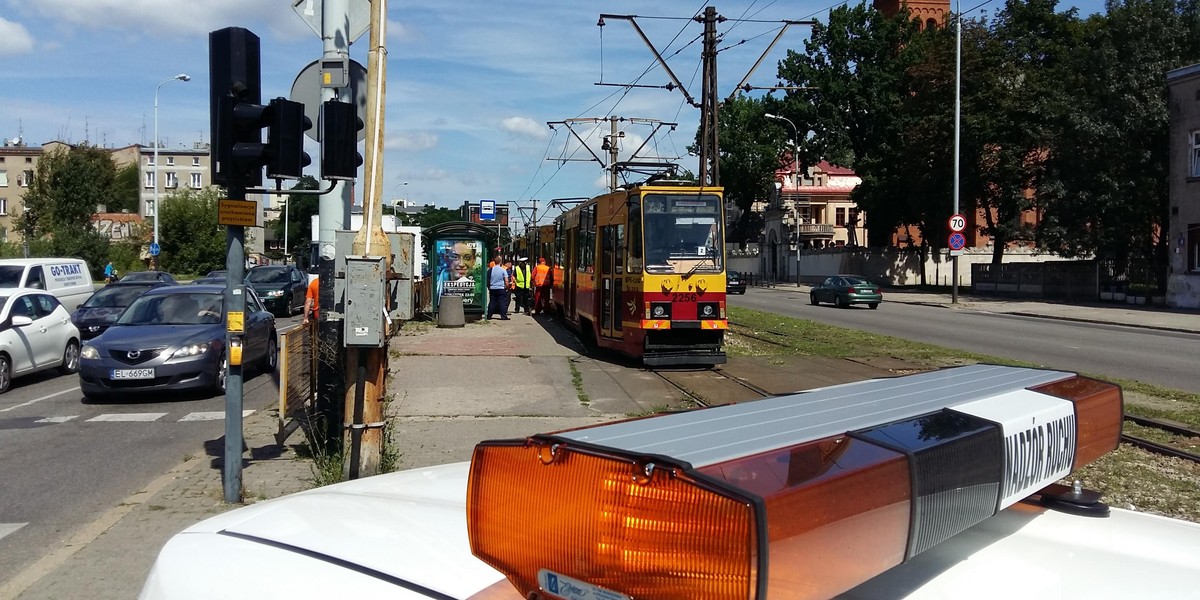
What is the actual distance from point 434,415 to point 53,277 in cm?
1569

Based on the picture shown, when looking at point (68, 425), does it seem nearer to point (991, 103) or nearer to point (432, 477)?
point (432, 477)

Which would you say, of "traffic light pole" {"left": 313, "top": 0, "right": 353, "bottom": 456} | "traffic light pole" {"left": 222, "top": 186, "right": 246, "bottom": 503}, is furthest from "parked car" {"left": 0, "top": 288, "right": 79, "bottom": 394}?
"traffic light pole" {"left": 222, "top": 186, "right": 246, "bottom": 503}

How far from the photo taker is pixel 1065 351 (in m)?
19.2

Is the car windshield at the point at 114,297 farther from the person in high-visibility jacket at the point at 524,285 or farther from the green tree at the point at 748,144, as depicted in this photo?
the green tree at the point at 748,144

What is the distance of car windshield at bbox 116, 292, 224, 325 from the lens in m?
14.5

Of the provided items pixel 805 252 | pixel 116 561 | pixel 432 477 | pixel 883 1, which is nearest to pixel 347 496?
pixel 432 477

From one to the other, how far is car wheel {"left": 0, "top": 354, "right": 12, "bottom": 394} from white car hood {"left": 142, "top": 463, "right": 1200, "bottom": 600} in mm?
14323

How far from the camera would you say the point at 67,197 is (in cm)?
6009

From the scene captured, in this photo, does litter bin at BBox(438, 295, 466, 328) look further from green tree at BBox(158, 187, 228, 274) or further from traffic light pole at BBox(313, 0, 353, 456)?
green tree at BBox(158, 187, 228, 274)

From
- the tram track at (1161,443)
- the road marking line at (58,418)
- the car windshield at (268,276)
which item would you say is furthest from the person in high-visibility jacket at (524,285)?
the tram track at (1161,443)

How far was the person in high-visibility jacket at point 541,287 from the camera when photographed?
29.7 metres

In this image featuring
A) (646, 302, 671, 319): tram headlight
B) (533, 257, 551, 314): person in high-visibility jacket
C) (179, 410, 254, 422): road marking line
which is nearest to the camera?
(179, 410, 254, 422): road marking line

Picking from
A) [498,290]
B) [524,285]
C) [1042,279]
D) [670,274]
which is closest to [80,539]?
[670,274]

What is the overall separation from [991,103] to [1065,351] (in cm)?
3580
